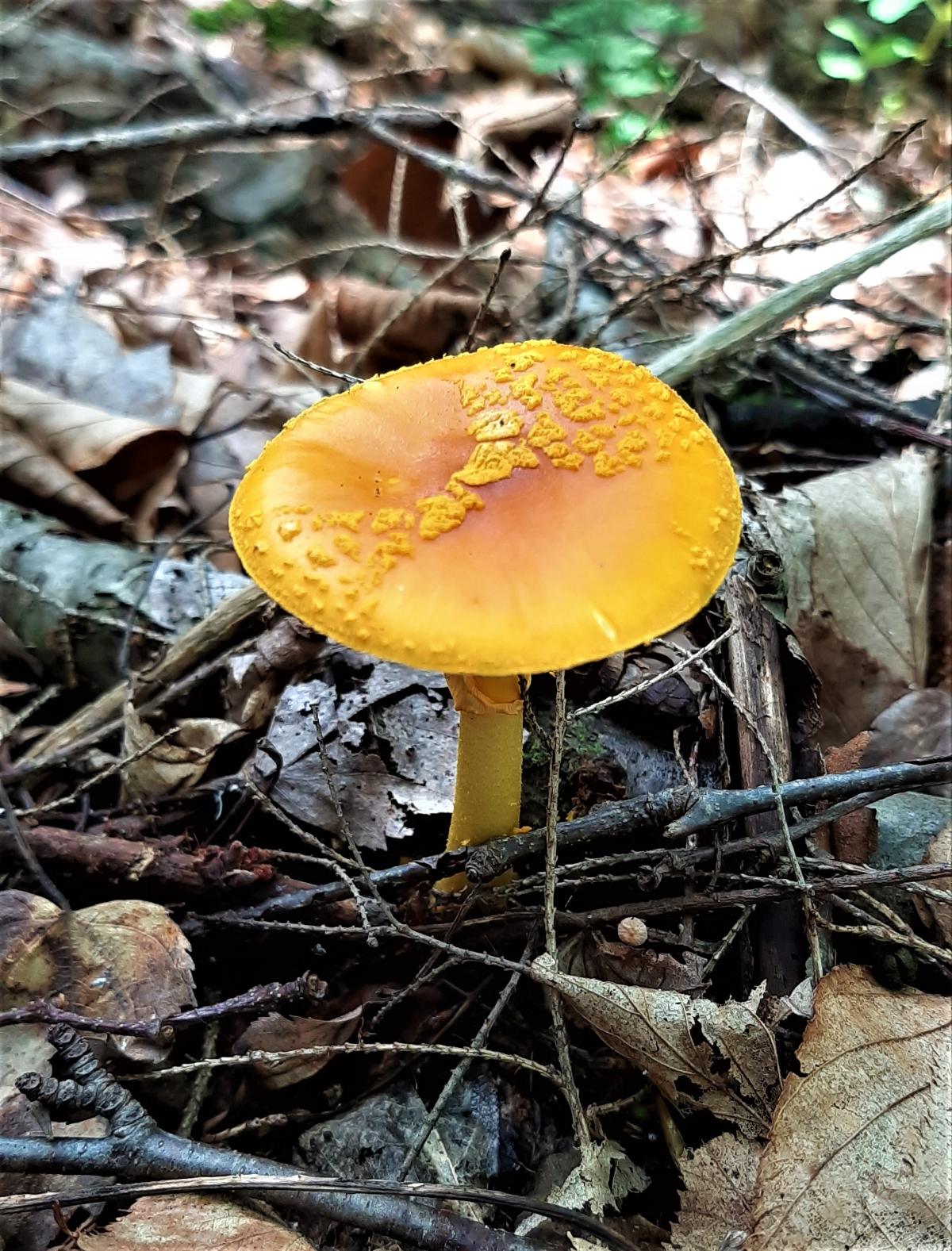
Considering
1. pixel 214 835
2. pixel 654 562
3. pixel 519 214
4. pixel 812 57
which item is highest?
pixel 812 57

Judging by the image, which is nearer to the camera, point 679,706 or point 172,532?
point 679,706

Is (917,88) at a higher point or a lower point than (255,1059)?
higher

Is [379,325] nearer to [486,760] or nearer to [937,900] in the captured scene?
[486,760]

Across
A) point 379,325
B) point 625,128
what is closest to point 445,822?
point 379,325

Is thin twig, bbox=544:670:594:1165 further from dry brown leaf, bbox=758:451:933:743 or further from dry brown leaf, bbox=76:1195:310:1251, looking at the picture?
dry brown leaf, bbox=758:451:933:743

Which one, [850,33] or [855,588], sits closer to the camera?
[855,588]

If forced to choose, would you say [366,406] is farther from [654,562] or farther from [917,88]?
[917,88]

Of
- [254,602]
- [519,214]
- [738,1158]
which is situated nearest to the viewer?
[738,1158]

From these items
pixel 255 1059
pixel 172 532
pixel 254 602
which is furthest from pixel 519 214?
pixel 255 1059
